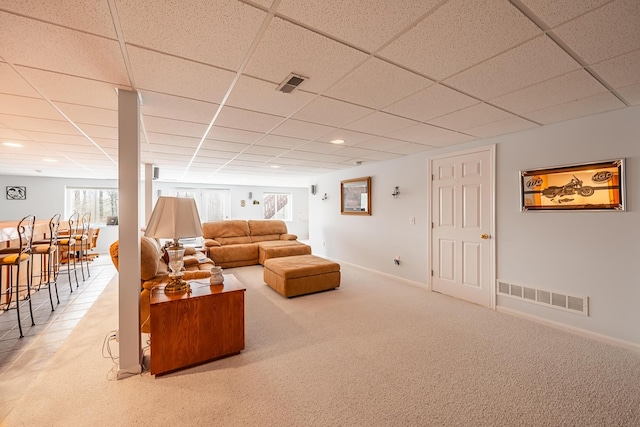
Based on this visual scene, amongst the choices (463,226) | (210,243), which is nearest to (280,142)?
(463,226)

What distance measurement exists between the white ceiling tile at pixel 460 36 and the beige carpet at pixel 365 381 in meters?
2.30

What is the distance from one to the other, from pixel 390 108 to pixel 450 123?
89 cm

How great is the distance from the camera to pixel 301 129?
3.16m

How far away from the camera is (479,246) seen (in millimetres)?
3629

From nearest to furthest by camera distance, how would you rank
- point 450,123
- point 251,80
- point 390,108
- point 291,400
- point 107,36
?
point 107,36 → point 291,400 → point 251,80 → point 390,108 → point 450,123

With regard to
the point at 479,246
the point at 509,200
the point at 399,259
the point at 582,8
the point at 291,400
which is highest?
the point at 582,8

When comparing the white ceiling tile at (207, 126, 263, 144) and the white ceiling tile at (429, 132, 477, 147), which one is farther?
the white ceiling tile at (429, 132, 477, 147)

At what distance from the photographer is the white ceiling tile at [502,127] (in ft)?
9.34

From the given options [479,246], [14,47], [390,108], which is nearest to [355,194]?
[479,246]

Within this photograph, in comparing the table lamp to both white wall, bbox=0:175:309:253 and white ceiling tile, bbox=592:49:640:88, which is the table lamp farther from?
white wall, bbox=0:175:309:253

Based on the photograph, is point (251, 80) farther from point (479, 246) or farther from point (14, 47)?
point (479, 246)

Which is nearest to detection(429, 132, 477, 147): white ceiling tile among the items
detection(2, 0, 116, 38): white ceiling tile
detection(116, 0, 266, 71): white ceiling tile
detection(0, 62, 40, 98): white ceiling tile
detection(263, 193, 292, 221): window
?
detection(116, 0, 266, 71): white ceiling tile

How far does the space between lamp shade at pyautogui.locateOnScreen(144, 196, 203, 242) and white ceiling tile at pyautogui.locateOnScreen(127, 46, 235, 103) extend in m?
0.89

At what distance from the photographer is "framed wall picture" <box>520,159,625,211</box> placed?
8.30ft
